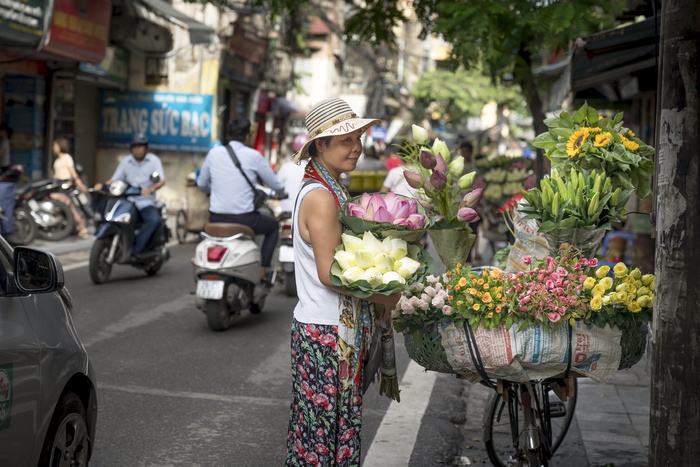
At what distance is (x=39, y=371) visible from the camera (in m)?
3.32

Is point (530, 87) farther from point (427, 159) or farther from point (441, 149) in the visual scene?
point (427, 159)

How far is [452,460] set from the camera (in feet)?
17.1

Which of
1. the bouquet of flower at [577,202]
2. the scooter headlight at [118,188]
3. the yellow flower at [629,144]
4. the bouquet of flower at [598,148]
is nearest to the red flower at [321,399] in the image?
the bouquet of flower at [577,202]

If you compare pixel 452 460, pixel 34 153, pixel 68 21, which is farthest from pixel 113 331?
pixel 34 153

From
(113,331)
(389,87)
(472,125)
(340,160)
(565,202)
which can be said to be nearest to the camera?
(340,160)

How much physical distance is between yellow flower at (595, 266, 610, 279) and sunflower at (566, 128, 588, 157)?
1.87 feet

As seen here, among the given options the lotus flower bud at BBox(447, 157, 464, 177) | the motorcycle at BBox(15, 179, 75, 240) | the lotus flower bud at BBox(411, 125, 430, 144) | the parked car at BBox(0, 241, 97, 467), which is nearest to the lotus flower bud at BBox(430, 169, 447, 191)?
the lotus flower bud at BBox(447, 157, 464, 177)

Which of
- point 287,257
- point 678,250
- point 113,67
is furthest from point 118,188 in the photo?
point 113,67

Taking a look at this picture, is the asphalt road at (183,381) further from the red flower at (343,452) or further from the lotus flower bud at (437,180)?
the lotus flower bud at (437,180)

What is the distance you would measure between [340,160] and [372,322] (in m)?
0.64

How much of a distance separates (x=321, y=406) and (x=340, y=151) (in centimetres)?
95

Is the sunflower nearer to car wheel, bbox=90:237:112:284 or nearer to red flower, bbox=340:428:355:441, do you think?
red flower, bbox=340:428:355:441

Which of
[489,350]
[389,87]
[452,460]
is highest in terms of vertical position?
[389,87]

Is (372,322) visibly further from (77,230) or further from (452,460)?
(77,230)
